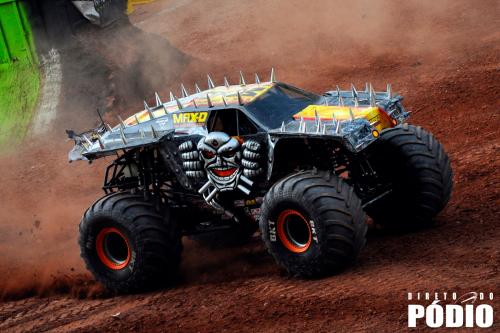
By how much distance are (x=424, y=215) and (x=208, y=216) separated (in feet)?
8.20

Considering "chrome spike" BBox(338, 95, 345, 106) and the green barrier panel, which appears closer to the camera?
"chrome spike" BBox(338, 95, 345, 106)

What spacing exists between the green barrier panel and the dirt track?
1661mm

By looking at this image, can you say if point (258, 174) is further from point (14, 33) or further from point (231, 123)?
point (14, 33)

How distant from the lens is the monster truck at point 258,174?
29.7ft

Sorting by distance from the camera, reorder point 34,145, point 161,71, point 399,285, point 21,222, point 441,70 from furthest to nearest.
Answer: point 161,71, point 34,145, point 441,70, point 21,222, point 399,285

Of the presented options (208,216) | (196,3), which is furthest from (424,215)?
(196,3)

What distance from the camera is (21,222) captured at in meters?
14.6

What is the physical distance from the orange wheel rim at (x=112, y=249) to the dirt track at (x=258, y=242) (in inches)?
16.6

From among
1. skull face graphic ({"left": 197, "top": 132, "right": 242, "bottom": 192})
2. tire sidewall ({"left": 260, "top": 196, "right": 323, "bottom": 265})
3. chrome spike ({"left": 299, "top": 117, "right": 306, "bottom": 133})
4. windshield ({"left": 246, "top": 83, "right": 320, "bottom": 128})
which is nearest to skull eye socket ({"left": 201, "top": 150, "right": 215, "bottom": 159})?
skull face graphic ({"left": 197, "top": 132, "right": 242, "bottom": 192})

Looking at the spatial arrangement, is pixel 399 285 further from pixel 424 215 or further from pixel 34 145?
pixel 34 145

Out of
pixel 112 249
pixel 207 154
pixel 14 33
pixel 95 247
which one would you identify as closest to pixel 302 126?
pixel 207 154

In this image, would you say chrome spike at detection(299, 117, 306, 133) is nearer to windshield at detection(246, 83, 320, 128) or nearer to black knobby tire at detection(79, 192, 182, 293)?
windshield at detection(246, 83, 320, 128)

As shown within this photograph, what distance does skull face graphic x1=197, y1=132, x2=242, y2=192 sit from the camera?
31.7 feet

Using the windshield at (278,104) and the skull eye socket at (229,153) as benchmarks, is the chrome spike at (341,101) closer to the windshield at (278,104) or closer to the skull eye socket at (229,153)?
the windshield at (278,104)
